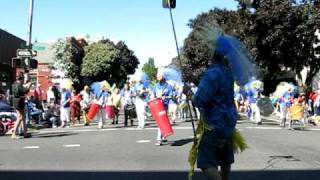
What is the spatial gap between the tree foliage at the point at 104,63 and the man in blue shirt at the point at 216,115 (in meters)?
70.5

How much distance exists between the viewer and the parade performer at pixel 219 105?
21.3ft

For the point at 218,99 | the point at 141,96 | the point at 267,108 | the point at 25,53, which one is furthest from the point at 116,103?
the point at 218,99

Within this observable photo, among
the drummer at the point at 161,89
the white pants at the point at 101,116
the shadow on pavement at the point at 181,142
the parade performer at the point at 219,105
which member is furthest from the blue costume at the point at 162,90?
the parade performer at the point at 219,105

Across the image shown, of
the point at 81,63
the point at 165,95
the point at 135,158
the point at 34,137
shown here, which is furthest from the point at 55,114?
the point at 81,63

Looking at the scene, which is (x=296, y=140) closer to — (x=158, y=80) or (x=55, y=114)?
(x=158, y=80)

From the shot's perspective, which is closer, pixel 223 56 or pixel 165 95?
pixel 223 56

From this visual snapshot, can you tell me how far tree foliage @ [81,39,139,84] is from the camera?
258 feet

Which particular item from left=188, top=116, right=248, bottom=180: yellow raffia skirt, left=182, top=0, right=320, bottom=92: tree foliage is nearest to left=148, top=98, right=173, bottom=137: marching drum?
left=188, top=116, right=248, bottom=180: yellow raffia skirt

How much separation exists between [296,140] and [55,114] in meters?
12.0

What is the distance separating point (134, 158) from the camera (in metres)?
12.2

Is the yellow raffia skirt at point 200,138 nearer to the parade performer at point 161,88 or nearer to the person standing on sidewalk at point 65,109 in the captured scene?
the parade performer at point 161,88

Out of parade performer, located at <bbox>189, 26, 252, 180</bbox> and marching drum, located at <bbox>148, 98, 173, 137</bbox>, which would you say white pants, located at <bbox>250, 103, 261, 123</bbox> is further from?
parade performer, located at <bbox>189, 26, 252, 180</bbox>

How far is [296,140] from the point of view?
1630cm
